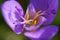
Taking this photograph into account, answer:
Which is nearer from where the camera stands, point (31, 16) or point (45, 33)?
point (45, 33)

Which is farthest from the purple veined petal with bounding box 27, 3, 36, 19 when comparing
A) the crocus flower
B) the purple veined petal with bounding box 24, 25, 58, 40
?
the purple veined petal with bounding box 24, 25, 58, 40

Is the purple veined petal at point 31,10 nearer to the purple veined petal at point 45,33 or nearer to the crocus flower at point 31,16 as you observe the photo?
the crocus flower at point 31,16

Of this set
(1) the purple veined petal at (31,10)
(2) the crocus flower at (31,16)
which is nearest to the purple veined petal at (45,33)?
(2) the crocus flower at (31,16)

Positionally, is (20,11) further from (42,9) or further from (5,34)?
(5,34)

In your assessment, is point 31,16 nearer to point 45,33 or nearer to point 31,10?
point 31,10

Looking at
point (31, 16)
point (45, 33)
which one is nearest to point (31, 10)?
point (31, 16)

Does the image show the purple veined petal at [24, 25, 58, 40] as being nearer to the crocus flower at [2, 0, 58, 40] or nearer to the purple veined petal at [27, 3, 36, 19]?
the crocus flower at [2, 0, 58, 40]
